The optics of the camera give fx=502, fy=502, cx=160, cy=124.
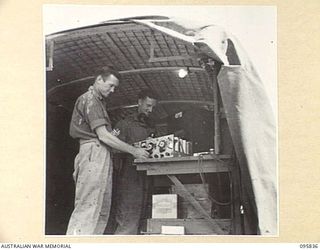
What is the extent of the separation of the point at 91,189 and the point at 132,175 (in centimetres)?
A: 8

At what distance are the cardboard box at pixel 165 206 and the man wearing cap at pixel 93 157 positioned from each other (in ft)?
0.28

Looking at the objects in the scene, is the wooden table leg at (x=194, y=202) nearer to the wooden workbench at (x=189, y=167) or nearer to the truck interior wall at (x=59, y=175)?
the wooden workbench at (x=189, y=167)

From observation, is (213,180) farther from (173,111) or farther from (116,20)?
(116,20)

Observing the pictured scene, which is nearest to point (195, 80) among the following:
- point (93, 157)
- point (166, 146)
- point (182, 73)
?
point (182, 73)

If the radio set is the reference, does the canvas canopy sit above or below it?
above

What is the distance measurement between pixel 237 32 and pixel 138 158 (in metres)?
0.31

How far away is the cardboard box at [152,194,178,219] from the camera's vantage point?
968mm

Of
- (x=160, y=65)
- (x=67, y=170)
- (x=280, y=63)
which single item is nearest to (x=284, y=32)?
(x=280, y=63)

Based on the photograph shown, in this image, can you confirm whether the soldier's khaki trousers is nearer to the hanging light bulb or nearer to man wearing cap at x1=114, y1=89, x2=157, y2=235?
man wearing cap at x1=114, y1=89, x2=157, y2=235

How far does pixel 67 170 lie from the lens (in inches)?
38.1

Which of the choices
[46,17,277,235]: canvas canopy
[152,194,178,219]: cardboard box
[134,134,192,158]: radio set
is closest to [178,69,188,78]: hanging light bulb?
[46,17,277,235]: canvas canopy

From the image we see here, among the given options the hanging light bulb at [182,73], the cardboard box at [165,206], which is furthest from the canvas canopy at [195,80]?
the cardboard box at [165,206]

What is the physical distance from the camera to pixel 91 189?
97 cm

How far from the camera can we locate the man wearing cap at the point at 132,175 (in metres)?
0.97
